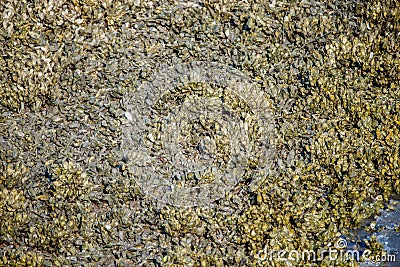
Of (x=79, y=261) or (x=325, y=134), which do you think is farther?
(x=325, y=134)

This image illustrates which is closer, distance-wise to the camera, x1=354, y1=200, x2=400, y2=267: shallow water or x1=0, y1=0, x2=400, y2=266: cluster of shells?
x1=354, y1=200, x2=400, y2=267: shallow water

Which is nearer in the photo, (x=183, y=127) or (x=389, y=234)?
(x=389, y=234)

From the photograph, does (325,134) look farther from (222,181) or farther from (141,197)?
(141,197)

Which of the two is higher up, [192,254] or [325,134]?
[325,134]

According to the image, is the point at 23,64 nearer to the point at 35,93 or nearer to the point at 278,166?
the point at 35,93

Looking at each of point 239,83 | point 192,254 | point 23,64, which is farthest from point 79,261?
point 239,83

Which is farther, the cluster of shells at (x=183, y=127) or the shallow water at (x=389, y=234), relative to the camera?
the cluster of shells at (x=183, y=127)

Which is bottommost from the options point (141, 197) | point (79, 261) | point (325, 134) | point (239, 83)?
point (79, 261)

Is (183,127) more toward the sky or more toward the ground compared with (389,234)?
more toward the sky
